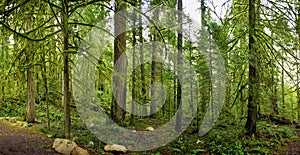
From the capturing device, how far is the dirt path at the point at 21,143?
5530mm

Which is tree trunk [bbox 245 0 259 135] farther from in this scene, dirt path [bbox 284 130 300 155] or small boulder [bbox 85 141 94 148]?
small boulder [bbox 85 141 94 148]

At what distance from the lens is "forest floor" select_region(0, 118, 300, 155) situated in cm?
561

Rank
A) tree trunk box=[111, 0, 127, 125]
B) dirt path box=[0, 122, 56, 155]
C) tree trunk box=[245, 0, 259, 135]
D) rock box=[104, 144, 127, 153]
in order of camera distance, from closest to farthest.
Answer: dirt path box=[0, 122, 56, 155] → rock box=[104, 144, 127, 153] → tree trunk box=[245, 0, 259, 135] → tree trunk box=[111, 0, 127, 125]

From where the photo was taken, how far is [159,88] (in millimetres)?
15883

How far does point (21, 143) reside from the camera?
20.4 feet

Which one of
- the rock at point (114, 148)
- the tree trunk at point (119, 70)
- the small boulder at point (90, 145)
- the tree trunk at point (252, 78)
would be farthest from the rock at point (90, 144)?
the tree trunk at point (252, 78)

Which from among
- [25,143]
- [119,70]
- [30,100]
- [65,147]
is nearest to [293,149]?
[119,70]

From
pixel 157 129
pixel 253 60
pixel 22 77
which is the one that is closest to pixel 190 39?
pixel 253 60

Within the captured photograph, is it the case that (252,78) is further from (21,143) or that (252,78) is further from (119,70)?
(21,143)

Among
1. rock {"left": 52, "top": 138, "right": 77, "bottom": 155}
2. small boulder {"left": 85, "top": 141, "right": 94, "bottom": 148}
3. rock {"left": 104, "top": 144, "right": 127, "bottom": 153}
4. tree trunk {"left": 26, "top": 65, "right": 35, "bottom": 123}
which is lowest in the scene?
rock {"left": 104, "top": 144, "right": 127, "bottom": 153}

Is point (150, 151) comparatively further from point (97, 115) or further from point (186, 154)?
point (97, 115)

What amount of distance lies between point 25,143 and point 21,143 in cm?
10

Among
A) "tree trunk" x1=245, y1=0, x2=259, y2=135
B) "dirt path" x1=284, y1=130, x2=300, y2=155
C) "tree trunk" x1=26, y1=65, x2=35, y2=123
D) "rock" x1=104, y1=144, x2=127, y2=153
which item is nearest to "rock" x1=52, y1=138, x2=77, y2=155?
"rock" x1=104, y1=144, x2=127, y2=153

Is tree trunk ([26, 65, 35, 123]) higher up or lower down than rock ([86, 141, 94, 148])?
higher up
